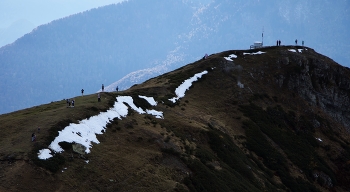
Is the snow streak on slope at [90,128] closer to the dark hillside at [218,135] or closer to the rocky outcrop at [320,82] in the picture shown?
the dark hillside at [218,135]

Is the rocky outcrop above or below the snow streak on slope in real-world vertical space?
above

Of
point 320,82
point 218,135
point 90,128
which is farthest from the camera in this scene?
point 320,82

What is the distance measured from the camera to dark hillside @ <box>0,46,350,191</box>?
48250 millimetres

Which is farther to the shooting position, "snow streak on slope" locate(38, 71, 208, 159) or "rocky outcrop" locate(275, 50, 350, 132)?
"rocky outcrop" locate(275, 50, 350, 132)

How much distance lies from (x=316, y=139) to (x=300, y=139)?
15.7ft

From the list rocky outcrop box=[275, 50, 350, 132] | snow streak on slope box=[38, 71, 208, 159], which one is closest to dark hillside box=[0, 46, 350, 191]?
rocky outcrop box=[275, 50, 350, 132]

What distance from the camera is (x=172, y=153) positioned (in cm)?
5788

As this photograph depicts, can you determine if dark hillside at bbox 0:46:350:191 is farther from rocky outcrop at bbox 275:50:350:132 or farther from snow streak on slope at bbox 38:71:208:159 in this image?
snow streak on slope at bbox 38:71:208:159

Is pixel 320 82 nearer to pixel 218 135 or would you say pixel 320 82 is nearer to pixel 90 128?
pixel 218 135

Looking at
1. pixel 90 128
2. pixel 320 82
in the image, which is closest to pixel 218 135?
pixel 90 128

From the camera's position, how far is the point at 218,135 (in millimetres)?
70500

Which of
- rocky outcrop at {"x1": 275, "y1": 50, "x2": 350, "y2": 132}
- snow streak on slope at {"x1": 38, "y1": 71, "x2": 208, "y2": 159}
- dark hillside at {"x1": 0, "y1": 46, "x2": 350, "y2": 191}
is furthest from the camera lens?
rocky outcrop at {"x1": 275, "y1": 50, "x2": 350, "y2": 132}

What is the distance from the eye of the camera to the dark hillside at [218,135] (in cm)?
4825

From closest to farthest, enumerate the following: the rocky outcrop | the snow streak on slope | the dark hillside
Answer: the dark hillside → the snow streak on slope → the rocky outcrop
